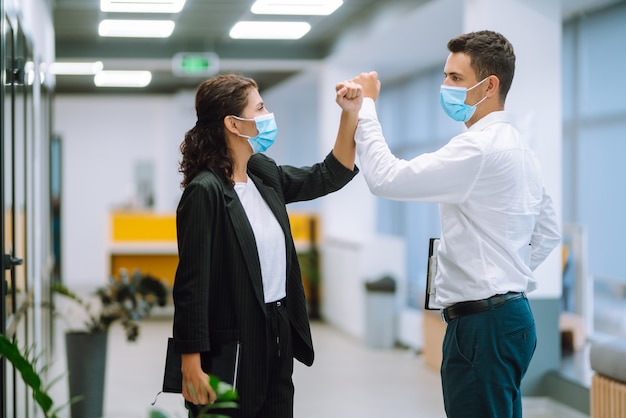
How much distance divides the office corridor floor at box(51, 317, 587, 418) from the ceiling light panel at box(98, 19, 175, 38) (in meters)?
3.02

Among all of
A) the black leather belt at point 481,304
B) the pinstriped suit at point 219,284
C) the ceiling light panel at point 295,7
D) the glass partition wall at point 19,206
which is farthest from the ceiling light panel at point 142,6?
the black leather belt at point 481,304

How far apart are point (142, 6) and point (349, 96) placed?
17.7 ft

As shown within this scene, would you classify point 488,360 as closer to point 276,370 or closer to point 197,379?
point 276,370

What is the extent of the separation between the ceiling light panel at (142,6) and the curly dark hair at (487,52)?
522 centimetres

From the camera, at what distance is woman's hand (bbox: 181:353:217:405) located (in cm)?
222

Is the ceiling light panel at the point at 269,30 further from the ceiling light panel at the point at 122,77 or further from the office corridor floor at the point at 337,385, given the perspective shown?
the ceiling light panel at the point at 122,77

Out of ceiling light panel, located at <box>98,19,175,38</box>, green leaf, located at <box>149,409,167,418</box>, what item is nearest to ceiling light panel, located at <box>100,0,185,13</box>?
ceiling light panel, located at <box>98,19,175,38</box>

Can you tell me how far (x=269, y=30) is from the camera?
28.5ft

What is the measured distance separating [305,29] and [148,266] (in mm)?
3514

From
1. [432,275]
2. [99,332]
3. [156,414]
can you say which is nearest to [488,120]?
[432,275]

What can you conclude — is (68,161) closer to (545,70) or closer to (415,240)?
(415,240)

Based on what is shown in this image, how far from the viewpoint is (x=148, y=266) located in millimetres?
10383

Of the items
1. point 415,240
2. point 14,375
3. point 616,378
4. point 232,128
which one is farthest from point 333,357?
point 232,128

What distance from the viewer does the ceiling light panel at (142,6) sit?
730 centimetres
